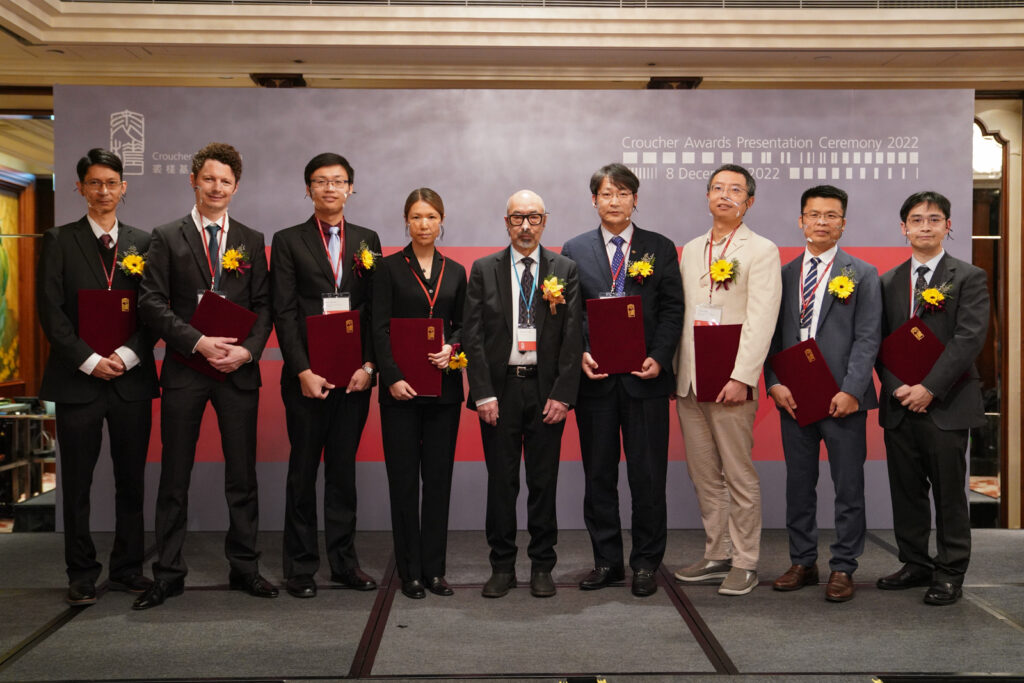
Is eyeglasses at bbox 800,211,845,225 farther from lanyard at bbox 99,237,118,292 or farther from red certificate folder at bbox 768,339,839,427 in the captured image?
lanyard at bbox 99,237,118,292

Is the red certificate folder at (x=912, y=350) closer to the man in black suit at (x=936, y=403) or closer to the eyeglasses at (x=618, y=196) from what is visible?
the man in black suit at (x=936, y=403)

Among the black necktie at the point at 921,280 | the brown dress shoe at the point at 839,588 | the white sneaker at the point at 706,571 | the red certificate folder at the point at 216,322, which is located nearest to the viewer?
the red certificate folder at the point at 216,322

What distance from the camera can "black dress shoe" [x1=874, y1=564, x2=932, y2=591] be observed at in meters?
3.88

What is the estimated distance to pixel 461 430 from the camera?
5141mm

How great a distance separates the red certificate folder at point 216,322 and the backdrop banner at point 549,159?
1344 millimetres

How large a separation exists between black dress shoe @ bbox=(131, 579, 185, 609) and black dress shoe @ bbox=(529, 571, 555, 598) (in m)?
1.57

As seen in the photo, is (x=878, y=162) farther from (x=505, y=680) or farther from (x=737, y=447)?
(x=505, y=680)

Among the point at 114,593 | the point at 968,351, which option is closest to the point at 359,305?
the point at 114,593

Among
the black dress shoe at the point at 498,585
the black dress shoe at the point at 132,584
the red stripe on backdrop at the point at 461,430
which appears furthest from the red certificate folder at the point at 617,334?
the black dress shoe at the point at 132,584

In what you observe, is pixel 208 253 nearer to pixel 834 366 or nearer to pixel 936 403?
pixel 834 366

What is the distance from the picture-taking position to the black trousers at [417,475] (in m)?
3.74

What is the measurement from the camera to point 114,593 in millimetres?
3840

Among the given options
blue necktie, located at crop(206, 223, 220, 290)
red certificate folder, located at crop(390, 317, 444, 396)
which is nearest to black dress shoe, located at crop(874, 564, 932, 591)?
red certificate folder, located at crop(390, 317, 444, 396)

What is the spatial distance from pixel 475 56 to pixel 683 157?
1.51m
